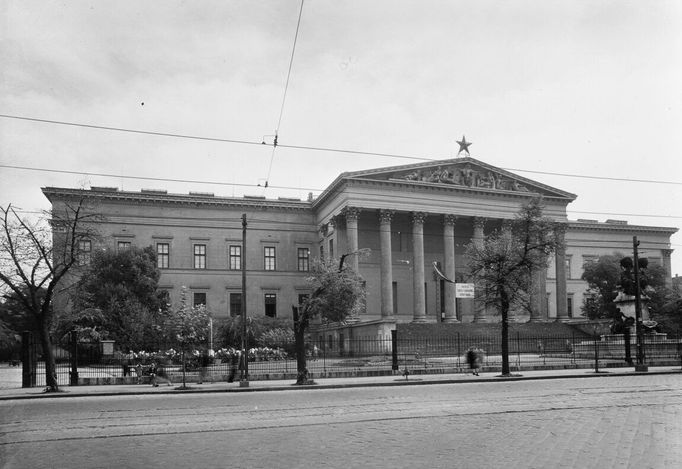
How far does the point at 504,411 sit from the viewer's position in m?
13.8

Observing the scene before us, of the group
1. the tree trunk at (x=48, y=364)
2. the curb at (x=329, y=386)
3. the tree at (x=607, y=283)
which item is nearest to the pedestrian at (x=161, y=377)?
the curb at (x=329, y=386)

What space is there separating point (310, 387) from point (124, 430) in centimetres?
1254

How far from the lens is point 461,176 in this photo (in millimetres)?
60188

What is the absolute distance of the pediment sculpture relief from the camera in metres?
58.8

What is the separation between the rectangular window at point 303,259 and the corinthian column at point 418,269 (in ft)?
44.5

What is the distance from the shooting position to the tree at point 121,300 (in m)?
43.9

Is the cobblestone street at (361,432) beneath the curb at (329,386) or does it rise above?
above

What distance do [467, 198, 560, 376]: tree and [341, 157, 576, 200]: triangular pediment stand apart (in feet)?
83.0

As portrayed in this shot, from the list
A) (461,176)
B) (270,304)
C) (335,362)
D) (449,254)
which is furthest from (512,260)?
(270,304)

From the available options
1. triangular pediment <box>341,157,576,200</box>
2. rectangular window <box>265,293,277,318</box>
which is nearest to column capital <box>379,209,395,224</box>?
triangular pediment <box>341,157,576,200</box>

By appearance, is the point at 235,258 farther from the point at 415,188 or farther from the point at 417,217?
the point at 415,188

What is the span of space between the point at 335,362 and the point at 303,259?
3105 cm

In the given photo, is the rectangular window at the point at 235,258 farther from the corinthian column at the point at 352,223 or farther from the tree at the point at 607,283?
the tree at the point at 607,283

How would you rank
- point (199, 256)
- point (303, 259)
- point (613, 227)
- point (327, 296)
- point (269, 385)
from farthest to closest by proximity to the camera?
point (613, 227)
point (303, 259)
point (199, 256)
point (327, 296)
point (269, 385)
